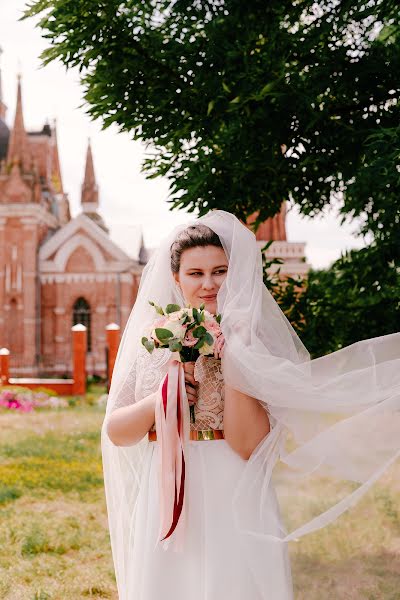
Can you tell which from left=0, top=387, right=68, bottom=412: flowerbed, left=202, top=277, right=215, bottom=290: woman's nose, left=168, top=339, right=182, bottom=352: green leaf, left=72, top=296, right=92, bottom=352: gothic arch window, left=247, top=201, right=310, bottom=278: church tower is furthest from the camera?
left=72, top=296, right=92, bottom=352: gothic arch window

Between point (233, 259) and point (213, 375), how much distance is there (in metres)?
0.44

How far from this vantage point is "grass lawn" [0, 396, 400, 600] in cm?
254

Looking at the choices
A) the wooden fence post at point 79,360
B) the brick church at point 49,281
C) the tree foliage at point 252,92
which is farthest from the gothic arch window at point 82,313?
the tree foliage at point 252,92

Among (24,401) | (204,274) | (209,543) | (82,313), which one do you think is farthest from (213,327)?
(82,313)

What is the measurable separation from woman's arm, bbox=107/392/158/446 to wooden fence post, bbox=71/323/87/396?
63.2 ft

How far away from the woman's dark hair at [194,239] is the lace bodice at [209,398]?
0.45m

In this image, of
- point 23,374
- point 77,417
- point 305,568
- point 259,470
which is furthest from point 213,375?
point 23,374

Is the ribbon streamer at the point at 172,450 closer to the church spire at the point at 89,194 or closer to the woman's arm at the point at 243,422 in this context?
the woman's arm at the point at 243,422

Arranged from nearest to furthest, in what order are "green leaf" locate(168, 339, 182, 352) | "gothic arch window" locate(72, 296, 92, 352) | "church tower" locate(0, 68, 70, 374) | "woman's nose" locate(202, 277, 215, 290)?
"green leaf" locate(168, 339, 182, 352)
"woman's nose" locate(202, 277, 215, 290)
"church tower" locate(0, 68, 70, 374)
"gothic arch window" locate(72, 296, 92, 352)

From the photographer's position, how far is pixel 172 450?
2.25 m

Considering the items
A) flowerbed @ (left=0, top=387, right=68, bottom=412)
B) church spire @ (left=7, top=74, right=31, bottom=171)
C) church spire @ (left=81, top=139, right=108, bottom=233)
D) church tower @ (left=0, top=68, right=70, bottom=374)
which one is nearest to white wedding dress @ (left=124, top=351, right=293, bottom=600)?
flowerbed @ (left=0, top=387, right=68, bottom=412)

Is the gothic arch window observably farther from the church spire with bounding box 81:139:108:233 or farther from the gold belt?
the gold belt

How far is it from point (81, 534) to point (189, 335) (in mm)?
4385

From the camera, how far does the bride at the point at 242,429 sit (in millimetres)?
2242
